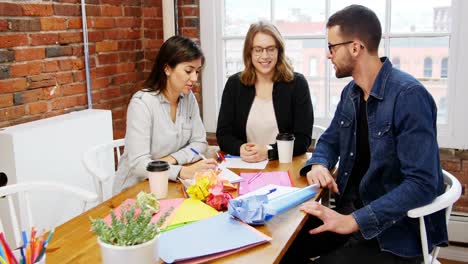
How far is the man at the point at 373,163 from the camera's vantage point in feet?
5.16

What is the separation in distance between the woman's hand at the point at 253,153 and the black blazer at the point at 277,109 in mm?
185

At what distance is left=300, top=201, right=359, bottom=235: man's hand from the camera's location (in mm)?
1560

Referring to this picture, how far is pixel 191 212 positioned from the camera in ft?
4.99

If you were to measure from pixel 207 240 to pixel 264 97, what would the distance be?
1.32 metres

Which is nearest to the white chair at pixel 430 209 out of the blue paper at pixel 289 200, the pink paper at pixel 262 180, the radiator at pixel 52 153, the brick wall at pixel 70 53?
the blue paper at pixel 289 200

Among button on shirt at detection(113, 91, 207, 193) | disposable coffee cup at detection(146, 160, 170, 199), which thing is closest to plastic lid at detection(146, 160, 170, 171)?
disposable coffee cup at detection(146, 160, 170, 199)

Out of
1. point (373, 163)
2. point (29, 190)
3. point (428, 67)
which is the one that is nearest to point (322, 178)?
point (373, 163)

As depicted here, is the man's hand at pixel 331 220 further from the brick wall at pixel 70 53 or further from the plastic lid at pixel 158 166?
the brick wall at pixel 70 53

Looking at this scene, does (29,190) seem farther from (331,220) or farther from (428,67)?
(428,67)

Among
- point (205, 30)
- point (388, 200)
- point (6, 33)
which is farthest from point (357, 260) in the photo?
point (205, 30)

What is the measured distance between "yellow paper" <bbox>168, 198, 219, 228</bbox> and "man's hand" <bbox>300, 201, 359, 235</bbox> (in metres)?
0.31

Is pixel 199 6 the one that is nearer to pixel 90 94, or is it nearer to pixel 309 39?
pixel 309 39

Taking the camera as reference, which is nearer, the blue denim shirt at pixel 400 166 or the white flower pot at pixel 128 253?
the white flower pot at pixel 128 253

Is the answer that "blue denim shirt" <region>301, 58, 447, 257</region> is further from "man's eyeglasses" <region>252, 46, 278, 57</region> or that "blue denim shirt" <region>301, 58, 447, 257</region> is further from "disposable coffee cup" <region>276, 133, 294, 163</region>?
"man's eyeglasses" <region>252, 46, 278, 57</region>
